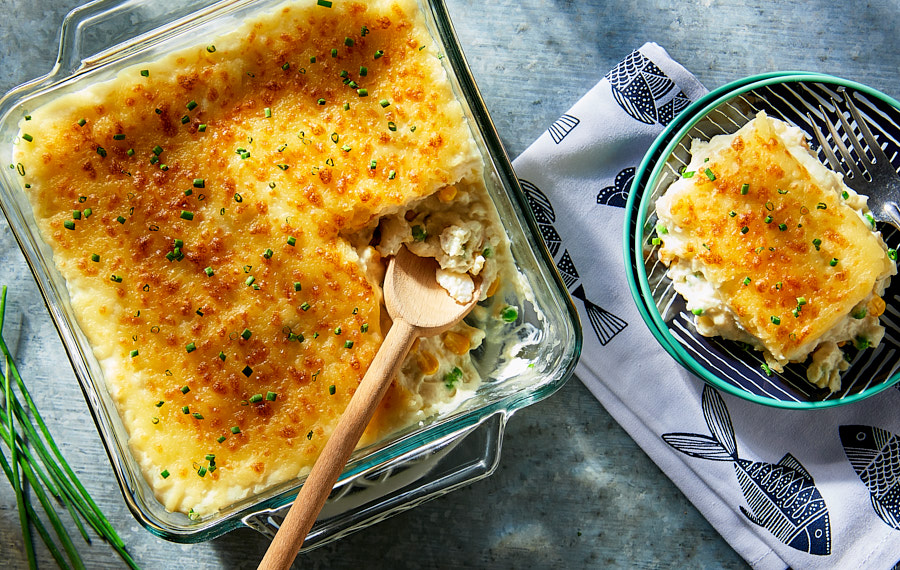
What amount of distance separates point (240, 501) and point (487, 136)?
1.00m

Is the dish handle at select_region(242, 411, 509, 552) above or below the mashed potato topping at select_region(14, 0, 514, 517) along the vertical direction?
below

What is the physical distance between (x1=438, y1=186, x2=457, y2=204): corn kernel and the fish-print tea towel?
511mm

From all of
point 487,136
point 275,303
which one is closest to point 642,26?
point 487,136

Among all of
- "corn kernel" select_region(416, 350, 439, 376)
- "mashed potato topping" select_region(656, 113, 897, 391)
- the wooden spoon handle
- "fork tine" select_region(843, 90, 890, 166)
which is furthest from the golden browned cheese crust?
the wooden spoon handle

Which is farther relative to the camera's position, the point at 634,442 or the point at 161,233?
the point at 634,442

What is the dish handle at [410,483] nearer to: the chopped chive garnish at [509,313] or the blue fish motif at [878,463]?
the chopped chive garnish at [509,313]

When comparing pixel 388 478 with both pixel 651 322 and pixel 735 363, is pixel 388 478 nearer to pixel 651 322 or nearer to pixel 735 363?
pixel 651 322

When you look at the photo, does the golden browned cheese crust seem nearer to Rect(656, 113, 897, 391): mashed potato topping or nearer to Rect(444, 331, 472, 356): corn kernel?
Rect(656, 113, 897, 391): mashed potato topping

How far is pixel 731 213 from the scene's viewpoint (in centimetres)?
184

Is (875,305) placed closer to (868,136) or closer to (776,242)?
(776,242)

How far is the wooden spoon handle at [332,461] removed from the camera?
1.48 m

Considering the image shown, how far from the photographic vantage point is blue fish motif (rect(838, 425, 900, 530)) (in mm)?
2041

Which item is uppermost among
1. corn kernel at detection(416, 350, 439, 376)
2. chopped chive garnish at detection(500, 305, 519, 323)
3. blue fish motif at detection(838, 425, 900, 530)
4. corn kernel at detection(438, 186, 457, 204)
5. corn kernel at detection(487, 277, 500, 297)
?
corn kernel at detection(438, 186, 457, 204)

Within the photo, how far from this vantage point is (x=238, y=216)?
1.57m
